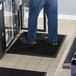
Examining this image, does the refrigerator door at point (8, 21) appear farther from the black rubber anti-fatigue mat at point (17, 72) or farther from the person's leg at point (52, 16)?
the black rubber anti-fatigue mat at point (17, 72)

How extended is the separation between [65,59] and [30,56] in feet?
6.61

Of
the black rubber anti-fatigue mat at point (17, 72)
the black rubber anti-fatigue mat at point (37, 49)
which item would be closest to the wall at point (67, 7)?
the black rubber anti-fatigue mat at point (37, 49)

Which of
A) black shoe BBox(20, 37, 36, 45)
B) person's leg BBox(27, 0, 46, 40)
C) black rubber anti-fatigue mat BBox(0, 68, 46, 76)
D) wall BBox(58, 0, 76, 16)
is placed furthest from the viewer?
wall BBox(58, 0, 76, 16)

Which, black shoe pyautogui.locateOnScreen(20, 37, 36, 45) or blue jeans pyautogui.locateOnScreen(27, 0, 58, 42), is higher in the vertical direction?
blue jeans pyautogui.locateOnScreen(27, 0, 58, 42)

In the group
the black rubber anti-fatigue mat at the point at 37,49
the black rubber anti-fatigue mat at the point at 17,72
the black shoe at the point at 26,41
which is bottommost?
the black rubber anti-fatigue mat at the point at 17,72

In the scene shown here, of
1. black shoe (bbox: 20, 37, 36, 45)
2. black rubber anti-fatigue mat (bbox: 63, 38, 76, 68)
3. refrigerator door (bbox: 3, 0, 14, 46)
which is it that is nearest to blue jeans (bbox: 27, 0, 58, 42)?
black shoe (bbox: 20, 37, 36, 45)

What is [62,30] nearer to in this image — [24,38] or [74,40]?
[24,38]

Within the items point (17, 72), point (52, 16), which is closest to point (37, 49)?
point (52, 16)

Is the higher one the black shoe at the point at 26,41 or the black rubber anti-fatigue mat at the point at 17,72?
the black shoe at the point at 26,41

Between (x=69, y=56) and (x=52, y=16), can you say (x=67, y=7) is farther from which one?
(x=69, y=56)

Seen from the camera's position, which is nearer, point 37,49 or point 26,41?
point 37,49

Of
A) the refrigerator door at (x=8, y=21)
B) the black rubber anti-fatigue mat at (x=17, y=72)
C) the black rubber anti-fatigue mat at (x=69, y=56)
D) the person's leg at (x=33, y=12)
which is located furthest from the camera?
the refrigerator door at (x=8, y=21)

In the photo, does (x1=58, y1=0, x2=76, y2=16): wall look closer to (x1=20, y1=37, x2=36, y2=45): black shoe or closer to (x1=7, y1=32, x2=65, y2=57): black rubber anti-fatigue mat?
(x1=7, y1=32, x2=65, y2=57): black rubber anti-fatigue mat

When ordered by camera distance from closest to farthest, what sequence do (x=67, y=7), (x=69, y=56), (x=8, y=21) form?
1. (x=69, y=56)
2. (x=8, y=21)
3. (x=67, y=7)
